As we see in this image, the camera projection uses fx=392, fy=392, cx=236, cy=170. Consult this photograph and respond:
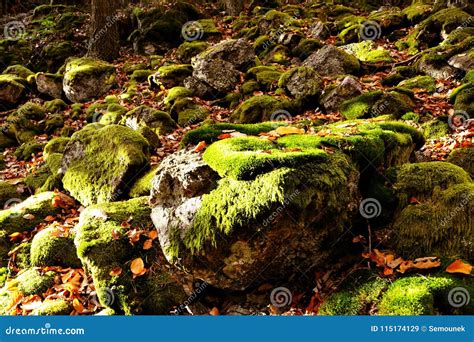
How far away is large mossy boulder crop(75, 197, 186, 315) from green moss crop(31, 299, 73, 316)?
40 centimetres

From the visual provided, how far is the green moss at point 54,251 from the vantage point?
5.13 meters

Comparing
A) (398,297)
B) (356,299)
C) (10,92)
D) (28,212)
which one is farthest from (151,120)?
(398,297)

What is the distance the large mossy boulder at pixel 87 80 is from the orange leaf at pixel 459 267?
34.9ft

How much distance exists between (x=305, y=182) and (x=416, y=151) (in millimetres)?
3159

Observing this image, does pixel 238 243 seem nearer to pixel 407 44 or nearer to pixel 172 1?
pixel 407 44

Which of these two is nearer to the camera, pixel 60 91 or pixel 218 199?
pixel 218 199

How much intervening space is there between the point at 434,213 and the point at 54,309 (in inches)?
164

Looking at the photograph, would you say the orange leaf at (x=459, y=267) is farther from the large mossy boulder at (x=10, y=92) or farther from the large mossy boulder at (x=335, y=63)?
the large mossy boulder at (x=10, y=92)

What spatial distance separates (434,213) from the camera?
402 centimetres

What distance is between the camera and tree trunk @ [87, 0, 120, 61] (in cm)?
1318

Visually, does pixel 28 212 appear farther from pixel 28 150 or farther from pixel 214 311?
pixel 214 311

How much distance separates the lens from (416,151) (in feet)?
19.5

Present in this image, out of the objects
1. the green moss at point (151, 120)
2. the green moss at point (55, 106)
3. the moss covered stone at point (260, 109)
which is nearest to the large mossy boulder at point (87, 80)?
the green moss at point (55, 106)

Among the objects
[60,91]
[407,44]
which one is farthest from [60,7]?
[407,44]
